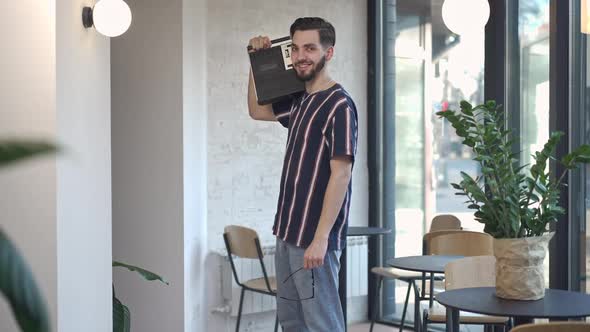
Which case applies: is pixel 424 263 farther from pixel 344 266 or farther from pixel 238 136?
pixel 238 136

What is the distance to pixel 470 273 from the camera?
10.1 feet

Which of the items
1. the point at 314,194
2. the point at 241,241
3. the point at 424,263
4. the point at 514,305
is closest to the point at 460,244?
the point at 424,263

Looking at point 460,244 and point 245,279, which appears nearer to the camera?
point 460,244

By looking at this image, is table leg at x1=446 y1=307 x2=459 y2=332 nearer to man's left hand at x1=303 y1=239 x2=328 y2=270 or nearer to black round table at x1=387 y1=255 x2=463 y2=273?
man's left hand at x1=303 y1=239 x2=328 y2=270

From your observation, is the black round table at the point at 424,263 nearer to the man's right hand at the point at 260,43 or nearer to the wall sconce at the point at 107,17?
the man's right hand at the point at 260,43

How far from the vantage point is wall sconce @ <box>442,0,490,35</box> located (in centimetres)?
418

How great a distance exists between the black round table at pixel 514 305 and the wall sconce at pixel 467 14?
1.89 m

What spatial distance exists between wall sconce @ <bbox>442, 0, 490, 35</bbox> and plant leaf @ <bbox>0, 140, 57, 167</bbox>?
12.5 ft

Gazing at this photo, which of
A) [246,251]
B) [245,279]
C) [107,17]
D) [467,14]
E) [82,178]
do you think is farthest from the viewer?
[245,279]

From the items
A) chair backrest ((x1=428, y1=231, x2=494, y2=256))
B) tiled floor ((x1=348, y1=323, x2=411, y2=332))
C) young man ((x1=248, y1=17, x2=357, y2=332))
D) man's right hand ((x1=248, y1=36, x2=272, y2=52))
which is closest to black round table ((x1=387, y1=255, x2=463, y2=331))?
chair backrest ((x1=428, y1=231, x2=494, y2=256))

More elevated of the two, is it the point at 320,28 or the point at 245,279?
the point at 320,28

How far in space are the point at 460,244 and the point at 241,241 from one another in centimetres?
128

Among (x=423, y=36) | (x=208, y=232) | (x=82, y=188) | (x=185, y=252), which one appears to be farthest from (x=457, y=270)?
(x=423, y=36)

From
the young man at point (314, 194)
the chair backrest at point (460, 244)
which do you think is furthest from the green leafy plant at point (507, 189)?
the chair backrest at point (460, 244)
